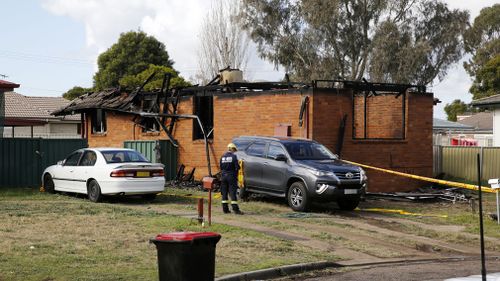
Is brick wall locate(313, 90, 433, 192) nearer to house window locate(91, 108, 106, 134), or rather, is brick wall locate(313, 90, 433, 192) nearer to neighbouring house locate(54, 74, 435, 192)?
neighbouring house locate(54, 74, 435, 192)

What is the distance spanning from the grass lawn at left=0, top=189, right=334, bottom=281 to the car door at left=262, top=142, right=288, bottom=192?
7.52 ft

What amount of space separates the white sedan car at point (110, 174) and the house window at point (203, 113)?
6.13 metres

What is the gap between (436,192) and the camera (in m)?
21.1

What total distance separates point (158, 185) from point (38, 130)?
29300mm

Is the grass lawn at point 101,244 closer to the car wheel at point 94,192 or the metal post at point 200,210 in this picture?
the metal post at point 200,210

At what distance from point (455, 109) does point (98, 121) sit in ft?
180

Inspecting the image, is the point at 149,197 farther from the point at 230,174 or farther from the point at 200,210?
the point at 200,210

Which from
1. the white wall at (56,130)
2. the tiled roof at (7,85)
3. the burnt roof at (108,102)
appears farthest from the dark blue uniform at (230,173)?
the white wall at (56,130)

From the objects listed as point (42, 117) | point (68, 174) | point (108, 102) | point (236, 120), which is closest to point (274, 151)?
point (236, 120)

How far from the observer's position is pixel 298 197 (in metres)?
17.3

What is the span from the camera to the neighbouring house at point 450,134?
38.8 m

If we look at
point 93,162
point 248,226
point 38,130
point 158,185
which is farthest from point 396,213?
point 38,130

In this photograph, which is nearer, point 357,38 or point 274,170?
point 274,170

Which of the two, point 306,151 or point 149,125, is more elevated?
point 149,125
